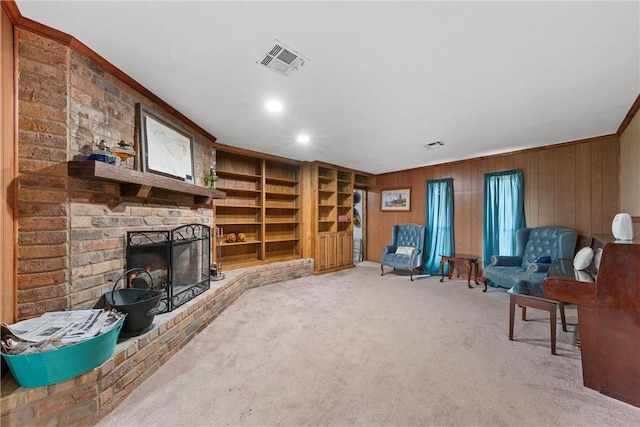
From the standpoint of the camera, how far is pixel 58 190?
1.62 metres

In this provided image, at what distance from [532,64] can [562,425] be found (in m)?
2.30

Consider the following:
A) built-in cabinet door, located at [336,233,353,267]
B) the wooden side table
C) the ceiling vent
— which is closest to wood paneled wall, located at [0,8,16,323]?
the ceiling vent

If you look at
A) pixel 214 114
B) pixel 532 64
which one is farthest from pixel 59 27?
pixel 532 64

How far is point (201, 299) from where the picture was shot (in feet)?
8.55

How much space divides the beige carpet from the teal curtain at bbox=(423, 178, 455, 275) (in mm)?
2001

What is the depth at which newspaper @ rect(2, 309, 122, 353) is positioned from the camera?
51.2 inches

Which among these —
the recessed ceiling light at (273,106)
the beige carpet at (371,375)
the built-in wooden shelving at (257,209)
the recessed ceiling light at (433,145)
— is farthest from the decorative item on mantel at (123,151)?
the recessed ceiling light at (433,145)

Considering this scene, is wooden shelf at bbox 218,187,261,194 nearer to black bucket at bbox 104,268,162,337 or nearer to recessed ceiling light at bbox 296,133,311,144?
recessed ceiling light at bbox 296,133,311,144

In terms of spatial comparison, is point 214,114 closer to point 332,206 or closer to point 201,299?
point 201,299

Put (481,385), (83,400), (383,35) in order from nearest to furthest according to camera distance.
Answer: (83,400) < (383,35) < (481,385)

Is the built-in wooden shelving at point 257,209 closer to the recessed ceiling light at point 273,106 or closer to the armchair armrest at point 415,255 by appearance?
the recessed ceiling light at point 273,106

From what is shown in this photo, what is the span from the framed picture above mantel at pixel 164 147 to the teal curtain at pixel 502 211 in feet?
15.6

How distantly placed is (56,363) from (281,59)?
86.0 inches

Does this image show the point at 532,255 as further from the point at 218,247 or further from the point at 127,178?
the point at 127,178
